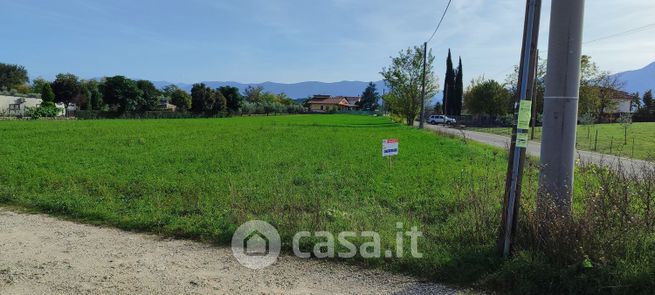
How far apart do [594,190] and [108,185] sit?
827 centimetres

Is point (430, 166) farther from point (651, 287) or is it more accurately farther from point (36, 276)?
point (36, 276)

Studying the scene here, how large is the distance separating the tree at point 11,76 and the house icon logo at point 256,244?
111m

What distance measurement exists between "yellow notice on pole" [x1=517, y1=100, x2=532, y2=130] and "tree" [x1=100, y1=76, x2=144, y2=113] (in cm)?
7431

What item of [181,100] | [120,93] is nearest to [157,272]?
[120,93]

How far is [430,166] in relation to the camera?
1262 centimetres

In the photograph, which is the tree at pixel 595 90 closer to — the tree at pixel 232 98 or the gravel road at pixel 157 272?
the gravel road at pixel 157 272

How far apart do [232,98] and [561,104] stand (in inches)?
3603

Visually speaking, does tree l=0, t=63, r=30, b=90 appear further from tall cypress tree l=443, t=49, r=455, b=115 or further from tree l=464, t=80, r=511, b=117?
tree l=464, t=80, r=511, b=117

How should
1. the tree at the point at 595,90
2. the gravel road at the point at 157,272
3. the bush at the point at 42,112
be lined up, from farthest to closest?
1. the bush at the point at 42,112
2. the tree at the point at 595,90
3. the gravel road at the point at 157,272

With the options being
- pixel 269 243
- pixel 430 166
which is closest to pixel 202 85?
pixel 430 166

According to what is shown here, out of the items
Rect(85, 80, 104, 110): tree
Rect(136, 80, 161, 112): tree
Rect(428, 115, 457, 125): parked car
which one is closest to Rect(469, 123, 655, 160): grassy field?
Rect(428, 115, 457, 125): parked car

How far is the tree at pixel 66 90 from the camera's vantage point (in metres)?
71.6

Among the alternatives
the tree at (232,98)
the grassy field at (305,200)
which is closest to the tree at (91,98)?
the tree at (232,98)

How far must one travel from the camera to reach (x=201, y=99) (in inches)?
3206
